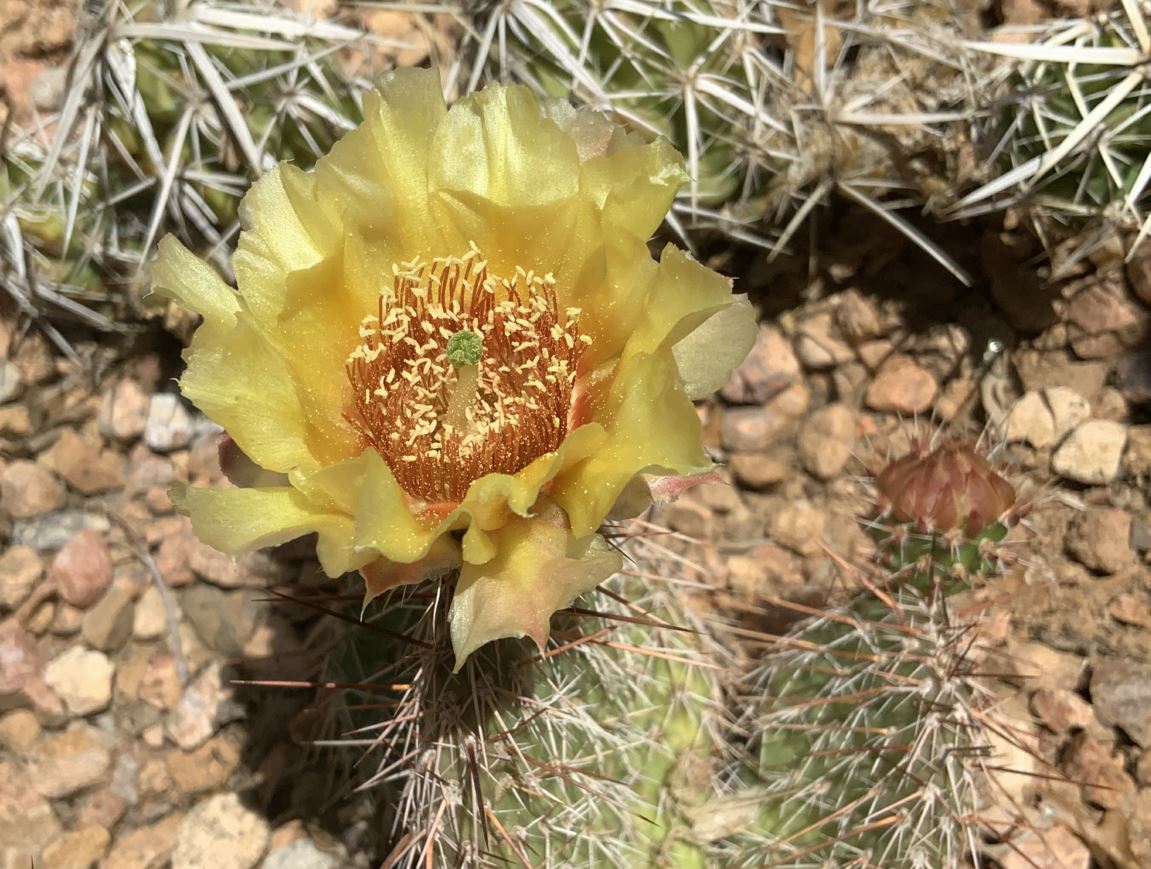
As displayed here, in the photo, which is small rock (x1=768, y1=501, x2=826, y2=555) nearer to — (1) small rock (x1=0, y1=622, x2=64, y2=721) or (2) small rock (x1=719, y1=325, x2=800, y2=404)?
(2) small rock (x1=719, y1=325, x2=800, y2=404)

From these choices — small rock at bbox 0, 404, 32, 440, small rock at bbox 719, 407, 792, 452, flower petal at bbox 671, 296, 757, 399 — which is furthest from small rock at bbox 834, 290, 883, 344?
small rock at bbox 0, 404, 32, 440

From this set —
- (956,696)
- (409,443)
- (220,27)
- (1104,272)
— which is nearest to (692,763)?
(956,696)

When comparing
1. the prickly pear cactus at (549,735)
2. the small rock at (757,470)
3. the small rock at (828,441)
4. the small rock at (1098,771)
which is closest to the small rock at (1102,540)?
the small rock at (1098,771)

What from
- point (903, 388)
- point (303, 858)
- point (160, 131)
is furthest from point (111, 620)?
point (903, 388)

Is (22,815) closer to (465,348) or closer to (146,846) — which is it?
(146,846)

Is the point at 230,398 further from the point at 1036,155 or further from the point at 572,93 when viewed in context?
the point at 1036,155

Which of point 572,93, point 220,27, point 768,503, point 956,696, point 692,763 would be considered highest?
A: point 220,27
